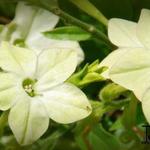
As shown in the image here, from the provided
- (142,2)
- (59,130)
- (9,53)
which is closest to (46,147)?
(59,130)

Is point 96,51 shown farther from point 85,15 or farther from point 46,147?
point 46,147

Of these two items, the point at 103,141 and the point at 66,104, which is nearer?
the point at 66,104

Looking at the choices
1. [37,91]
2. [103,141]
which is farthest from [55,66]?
[103,141]

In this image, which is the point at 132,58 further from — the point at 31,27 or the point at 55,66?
the point at 31,27

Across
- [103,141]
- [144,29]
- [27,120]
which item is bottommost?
[103,141]

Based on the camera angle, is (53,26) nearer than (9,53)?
No

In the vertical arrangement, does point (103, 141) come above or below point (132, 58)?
below
